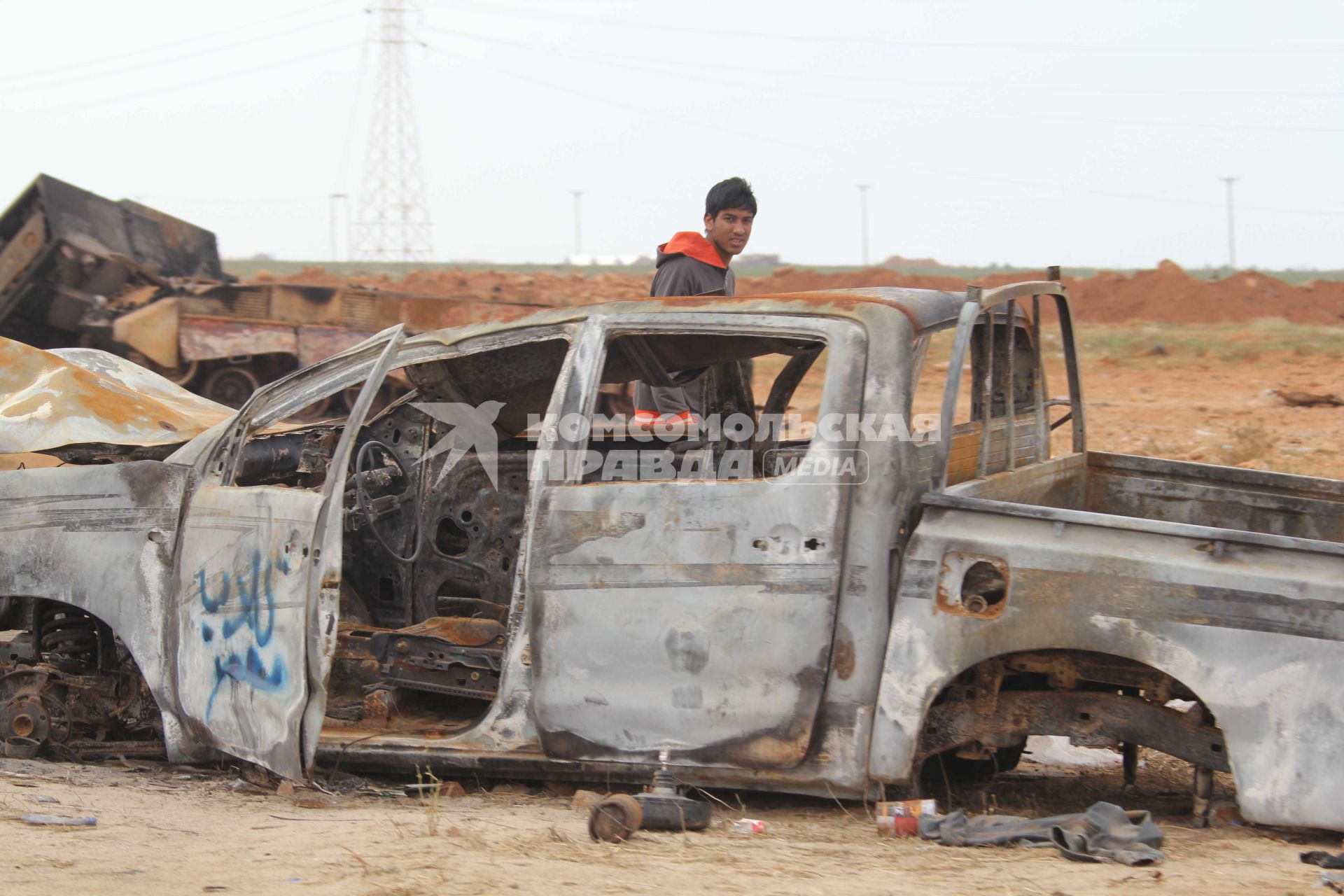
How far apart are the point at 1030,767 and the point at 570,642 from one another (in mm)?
1907

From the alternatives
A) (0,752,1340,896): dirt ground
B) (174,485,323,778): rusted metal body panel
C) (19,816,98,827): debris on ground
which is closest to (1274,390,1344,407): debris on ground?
(0,752,1340,896): dirt ground

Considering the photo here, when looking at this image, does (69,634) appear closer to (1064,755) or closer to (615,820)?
(615,820)

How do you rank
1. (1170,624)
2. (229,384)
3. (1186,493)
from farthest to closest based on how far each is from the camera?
(229,384) → (1186,493) → (1170,624)

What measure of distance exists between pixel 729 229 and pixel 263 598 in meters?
2.60

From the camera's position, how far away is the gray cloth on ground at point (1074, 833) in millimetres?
3164

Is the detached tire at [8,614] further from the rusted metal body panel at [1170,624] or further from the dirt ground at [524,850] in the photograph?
the rusted metal body panel at [1170,624]

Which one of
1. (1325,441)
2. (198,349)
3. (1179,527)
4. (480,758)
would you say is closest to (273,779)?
(480,758)

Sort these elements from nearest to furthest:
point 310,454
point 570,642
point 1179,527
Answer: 1. point 1179,527
2. point 570,642
3. point 310,454

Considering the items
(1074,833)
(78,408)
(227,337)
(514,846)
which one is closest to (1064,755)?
(1074,833)

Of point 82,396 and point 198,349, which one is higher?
point 198,349

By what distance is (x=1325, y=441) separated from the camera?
11.0m

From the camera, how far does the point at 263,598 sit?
4066 millimetres

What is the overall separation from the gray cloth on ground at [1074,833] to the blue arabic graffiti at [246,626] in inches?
79.2

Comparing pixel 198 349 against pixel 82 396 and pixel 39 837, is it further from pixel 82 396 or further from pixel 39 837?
pixel 39 837
